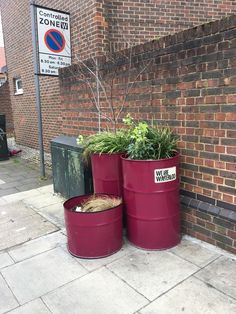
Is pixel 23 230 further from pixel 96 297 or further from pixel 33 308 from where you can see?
pixel 96 297

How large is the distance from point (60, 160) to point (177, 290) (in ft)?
9.50

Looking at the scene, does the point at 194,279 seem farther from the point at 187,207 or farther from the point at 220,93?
the point at 220,93

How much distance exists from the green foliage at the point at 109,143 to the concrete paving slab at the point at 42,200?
5.05ft

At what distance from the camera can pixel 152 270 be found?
277cm

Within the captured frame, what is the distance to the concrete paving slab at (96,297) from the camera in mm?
2303

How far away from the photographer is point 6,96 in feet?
Answer: 45.0

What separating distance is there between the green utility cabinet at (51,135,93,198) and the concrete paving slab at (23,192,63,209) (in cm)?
13

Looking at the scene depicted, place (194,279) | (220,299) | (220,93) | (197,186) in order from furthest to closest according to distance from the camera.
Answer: (197,186) < (220,93) < (194,279) < (220,299)

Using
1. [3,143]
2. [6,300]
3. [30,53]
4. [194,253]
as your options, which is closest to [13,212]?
[6,300]

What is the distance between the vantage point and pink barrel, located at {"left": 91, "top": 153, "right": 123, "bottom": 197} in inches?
131

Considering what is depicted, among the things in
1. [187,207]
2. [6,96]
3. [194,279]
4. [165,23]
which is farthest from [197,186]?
[6,96]

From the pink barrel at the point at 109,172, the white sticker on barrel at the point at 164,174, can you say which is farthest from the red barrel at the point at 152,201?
the pink barrel at the point at 109,172

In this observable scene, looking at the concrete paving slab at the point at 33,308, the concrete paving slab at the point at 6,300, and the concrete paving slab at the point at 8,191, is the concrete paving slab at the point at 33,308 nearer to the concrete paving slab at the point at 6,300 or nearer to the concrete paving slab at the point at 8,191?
the concrete paving slab at the point at 6,300

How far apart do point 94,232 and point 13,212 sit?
205 centimetres
